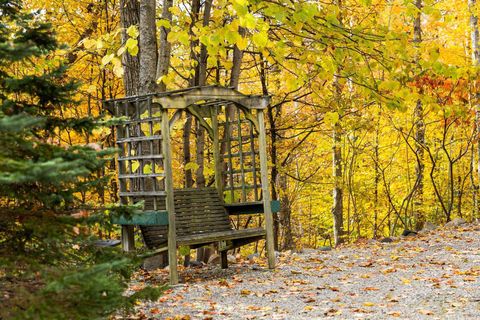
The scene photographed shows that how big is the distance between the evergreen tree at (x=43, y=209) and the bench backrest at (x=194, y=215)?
3247 mm

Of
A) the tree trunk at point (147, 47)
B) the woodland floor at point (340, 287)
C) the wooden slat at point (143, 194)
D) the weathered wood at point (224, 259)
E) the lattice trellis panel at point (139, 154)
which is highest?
the tree trunk at point (147, 47)

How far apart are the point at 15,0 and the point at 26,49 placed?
79cm

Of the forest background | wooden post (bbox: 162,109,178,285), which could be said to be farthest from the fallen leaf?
wooden post (bbox: 162,109,178,285)

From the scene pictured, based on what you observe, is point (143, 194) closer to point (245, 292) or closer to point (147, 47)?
point (245, 292)

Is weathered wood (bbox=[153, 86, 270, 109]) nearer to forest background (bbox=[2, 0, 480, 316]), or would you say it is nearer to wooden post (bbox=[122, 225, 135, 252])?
forest background (bbox=[2, 0, 480, 316])

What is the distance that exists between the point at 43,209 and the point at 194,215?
4244 mm

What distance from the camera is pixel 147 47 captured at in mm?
8266

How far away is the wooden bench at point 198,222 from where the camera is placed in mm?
7078

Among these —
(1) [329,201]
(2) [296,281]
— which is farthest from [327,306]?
(1) [329,201]

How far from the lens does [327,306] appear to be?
18.2 feet

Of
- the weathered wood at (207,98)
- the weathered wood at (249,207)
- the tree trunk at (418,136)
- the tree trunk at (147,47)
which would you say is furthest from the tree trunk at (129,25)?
the tree trunk at (418,136)

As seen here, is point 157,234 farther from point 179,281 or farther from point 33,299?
point 33,299

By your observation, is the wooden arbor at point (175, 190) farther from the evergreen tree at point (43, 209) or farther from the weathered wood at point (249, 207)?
the evergreen tree at point (43, 209)

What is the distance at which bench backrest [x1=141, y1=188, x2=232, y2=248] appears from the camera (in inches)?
289
